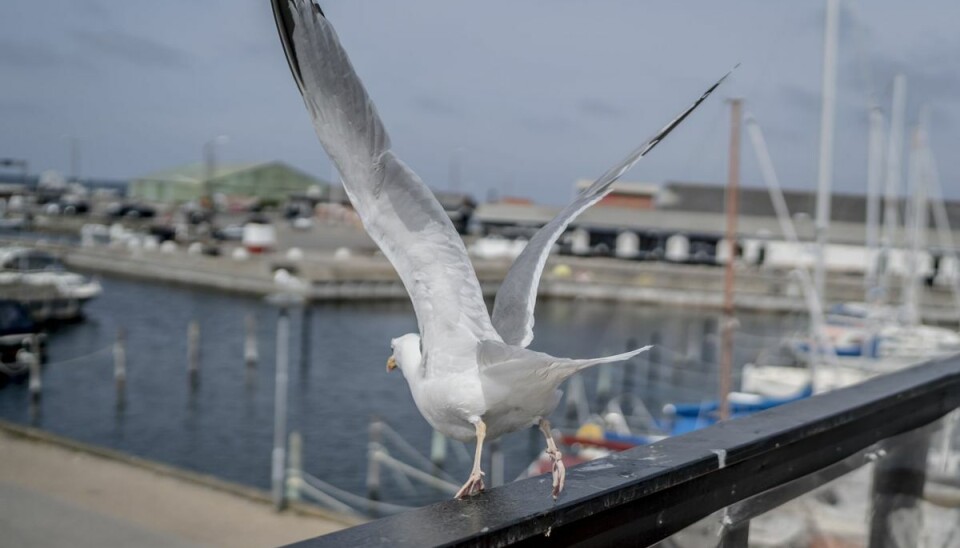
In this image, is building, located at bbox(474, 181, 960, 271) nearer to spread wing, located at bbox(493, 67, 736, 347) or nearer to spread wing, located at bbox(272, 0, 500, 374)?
spread wing, located at bbox(493, 67, 736, 347)

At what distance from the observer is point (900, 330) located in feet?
64.6

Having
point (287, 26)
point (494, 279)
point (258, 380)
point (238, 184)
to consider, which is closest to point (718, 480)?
point (287, 26)

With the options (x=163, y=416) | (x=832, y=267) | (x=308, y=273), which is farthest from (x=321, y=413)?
(x=832, y=267)

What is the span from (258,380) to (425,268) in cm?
1891

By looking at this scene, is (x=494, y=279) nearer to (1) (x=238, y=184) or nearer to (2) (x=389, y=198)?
(2) (x=389, y=198)

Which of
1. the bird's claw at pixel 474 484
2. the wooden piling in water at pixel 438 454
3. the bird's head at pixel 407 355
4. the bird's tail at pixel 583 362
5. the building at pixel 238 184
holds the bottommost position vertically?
the wooden piling in water at pixel 438 454

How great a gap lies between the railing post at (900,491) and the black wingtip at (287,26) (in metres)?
1.50

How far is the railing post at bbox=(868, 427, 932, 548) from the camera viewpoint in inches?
79.4

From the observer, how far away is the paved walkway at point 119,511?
6.00 m

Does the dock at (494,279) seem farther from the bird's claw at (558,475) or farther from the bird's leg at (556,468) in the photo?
the bird's claw at (558,475)

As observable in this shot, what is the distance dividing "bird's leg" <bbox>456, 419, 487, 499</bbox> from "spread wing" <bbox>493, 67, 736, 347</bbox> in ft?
1.01

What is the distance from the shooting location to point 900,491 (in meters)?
2.08

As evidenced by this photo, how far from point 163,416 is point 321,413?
2.87 metres

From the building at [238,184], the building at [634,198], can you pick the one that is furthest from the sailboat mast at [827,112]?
the building at [238,184]
